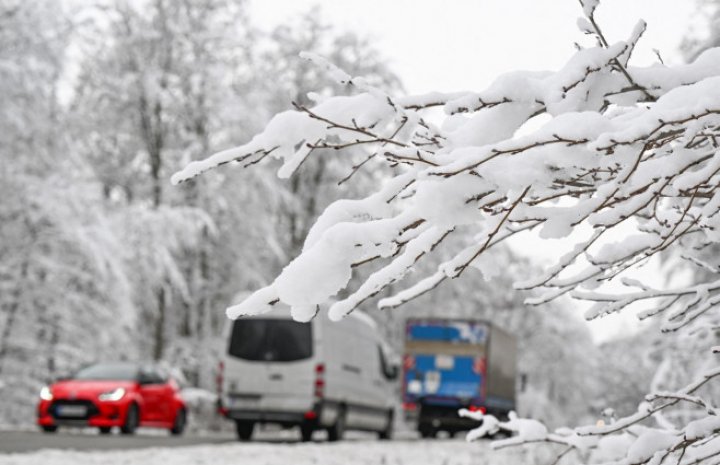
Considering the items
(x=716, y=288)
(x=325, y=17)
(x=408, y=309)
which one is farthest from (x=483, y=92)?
(x=408, y=309)

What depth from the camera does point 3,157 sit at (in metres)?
22.4

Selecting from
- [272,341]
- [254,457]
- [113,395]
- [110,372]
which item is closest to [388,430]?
[272,341]

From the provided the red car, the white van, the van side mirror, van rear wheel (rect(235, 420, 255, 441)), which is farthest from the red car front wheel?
the van side mirror

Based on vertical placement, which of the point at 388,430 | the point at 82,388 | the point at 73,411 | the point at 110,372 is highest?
the point at 110,372

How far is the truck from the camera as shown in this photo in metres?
26.1

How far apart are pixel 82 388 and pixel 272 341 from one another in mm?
3062

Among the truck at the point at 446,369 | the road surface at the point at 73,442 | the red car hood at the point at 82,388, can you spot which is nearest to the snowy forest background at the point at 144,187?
the truck at the point at 446,369

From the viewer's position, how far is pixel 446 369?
2645cm

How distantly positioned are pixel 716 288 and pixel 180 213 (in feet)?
77.2

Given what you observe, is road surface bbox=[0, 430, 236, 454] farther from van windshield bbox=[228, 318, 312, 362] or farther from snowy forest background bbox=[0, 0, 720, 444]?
snowy forest background bbox=[0, 0, 720, 444]

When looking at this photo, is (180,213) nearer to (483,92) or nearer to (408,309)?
(408,309)

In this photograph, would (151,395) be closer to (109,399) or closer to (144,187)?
(109,399)

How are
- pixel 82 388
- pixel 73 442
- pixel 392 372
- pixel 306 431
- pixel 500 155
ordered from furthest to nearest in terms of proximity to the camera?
1. pixel 392 372
2. pixel 306 431
3. pixel 82 388
4. pixel 73 442
5. pixel 500 155

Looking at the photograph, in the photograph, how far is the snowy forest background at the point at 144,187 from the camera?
22375mm
